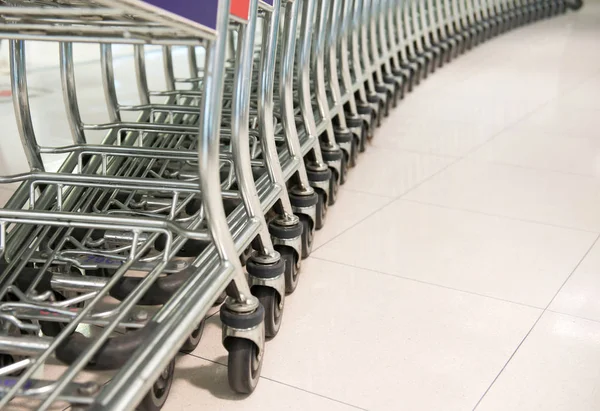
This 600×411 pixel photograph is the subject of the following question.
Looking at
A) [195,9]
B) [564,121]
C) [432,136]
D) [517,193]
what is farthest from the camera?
[564,121]

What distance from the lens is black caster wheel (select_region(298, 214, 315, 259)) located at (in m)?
1.74

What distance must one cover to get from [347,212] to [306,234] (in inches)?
15.6

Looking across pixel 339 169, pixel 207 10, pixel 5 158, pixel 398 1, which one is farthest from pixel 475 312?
pixel 398 1

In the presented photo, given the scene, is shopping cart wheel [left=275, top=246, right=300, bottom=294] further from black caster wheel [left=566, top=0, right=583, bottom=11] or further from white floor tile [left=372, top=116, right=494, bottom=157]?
black caster wheel [left=566, top=0, right=583, bottom=11]

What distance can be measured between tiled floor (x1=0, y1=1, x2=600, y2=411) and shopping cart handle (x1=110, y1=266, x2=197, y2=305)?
0.19 m

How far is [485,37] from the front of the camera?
562 centimetres

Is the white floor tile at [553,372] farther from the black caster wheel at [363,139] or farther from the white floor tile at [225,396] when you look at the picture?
the black caster wheel at [363,139]

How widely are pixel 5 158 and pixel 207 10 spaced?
187 cm

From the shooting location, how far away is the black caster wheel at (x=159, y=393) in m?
1.12

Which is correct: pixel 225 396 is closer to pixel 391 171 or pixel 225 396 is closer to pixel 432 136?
pixel 391 171

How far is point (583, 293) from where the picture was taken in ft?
5.41

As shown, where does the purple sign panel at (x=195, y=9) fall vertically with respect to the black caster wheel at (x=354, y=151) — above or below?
above

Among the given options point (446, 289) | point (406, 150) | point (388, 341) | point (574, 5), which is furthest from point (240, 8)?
point (574, 5)

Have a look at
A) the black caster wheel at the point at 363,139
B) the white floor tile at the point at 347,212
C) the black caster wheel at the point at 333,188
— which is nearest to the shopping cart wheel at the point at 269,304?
the white floor tile at the point at 347,212
